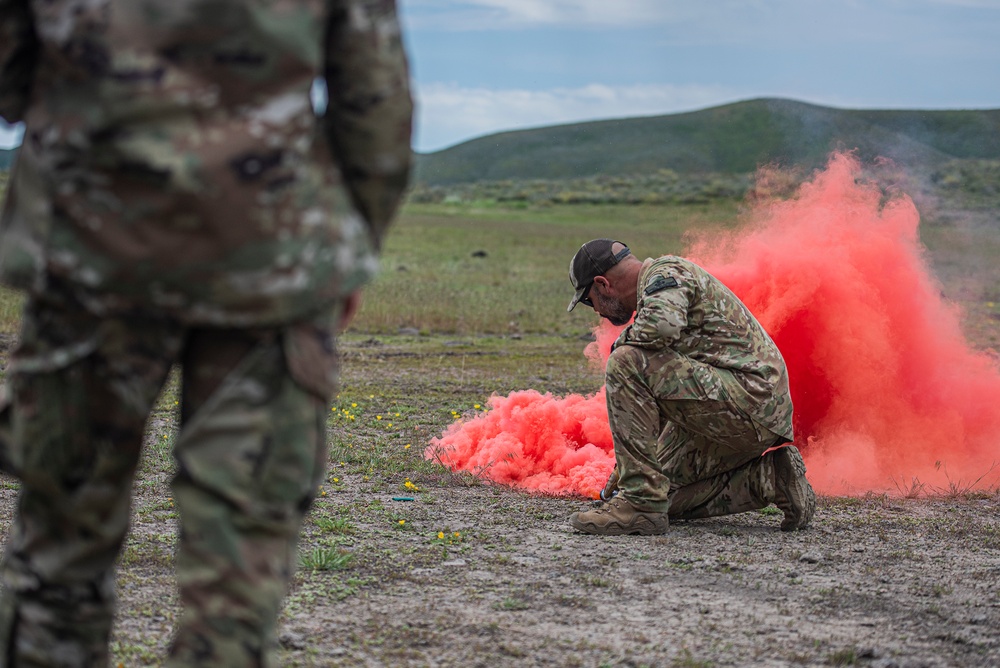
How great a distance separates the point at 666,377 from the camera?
5.53m

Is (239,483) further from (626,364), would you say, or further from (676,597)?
(626,364)

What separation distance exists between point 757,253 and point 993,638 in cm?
369

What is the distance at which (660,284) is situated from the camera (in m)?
5.48

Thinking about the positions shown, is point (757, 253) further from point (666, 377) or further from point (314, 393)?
point (314, 393)

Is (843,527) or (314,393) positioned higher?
(314,393)

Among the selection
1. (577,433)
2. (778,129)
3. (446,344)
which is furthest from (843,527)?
(778,129)

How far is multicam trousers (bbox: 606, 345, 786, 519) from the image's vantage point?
18.2ft

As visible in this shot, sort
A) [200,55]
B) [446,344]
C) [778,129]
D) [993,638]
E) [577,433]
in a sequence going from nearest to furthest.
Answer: [200,55], [993,638], [577,433], [446,344], [778,129]

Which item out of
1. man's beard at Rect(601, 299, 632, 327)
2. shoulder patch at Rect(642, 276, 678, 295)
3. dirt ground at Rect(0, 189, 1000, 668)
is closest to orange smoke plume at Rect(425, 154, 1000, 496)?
dirt ground at Rect(0, 189, 1000, 668)

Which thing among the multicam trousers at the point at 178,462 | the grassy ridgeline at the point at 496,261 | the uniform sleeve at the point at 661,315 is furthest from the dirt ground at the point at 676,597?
the grassy ridgeline at the point at 496,261

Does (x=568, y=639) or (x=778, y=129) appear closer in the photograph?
(x=568, y=639)

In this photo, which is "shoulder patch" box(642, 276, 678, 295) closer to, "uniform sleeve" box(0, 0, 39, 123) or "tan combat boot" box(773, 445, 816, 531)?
"tan combat boot" box(773, 445, 816, 531)

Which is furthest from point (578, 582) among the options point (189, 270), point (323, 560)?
point (189, 270)

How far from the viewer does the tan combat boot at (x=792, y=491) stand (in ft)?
18.7
